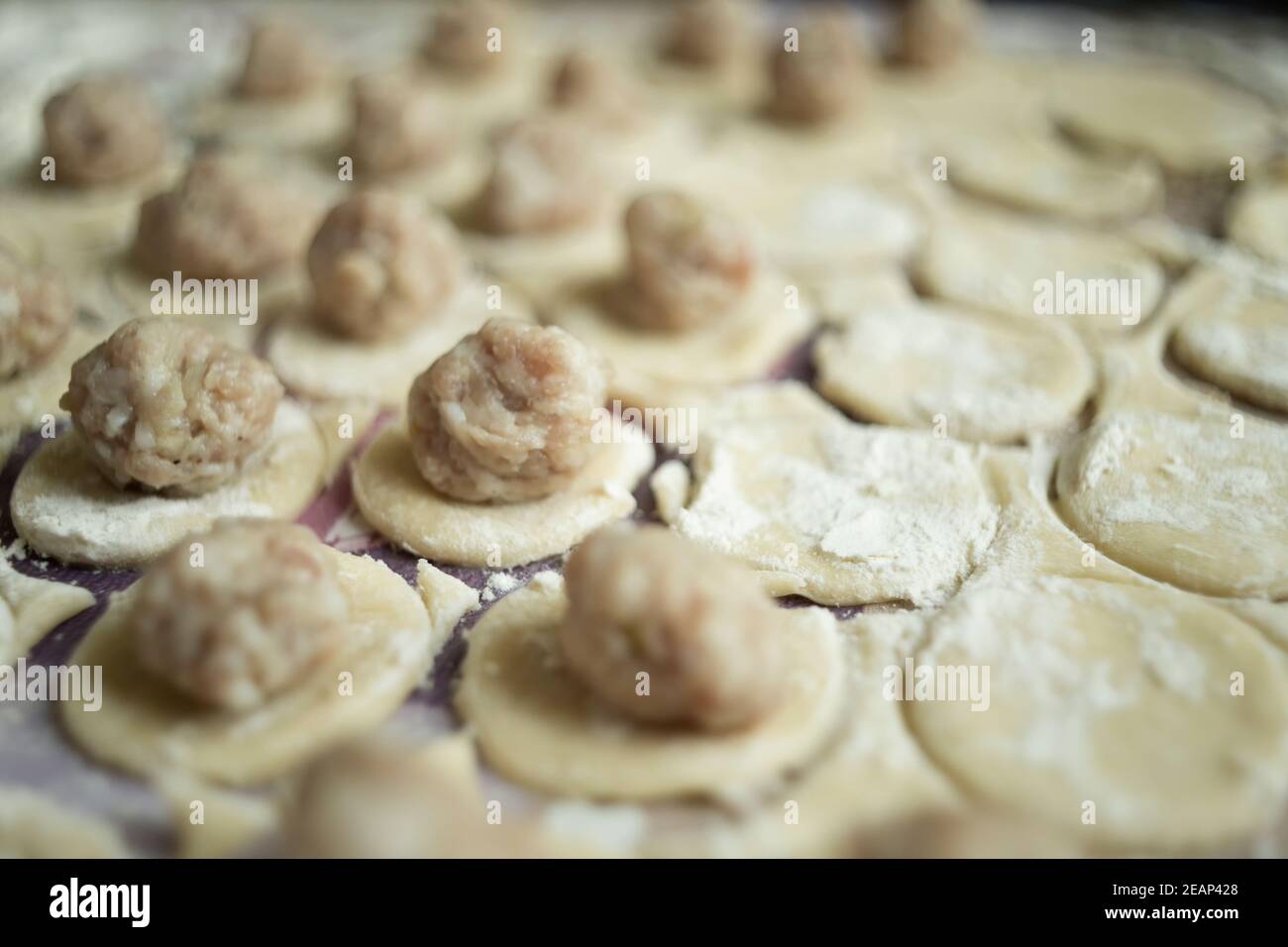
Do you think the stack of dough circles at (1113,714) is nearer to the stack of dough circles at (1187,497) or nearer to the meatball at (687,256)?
the stack of dough circles at (1187,497)

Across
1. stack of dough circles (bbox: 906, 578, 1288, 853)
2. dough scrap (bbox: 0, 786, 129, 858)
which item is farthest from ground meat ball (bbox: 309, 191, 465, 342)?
stack of dough circles (bbox: 906, 578, 1288, 853)

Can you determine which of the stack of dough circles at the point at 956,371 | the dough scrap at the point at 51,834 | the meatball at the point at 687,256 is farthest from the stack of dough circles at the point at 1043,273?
the dough scrap at the point at 51,834

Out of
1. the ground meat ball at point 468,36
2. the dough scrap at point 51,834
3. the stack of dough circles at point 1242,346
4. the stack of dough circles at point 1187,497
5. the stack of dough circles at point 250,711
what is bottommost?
the dough scrap at point 51,834

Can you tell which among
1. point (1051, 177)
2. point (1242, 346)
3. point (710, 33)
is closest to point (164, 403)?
point (1242, 346)

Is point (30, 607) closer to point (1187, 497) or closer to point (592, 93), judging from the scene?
point (1187, 497)

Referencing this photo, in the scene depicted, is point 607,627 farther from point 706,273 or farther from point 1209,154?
point 1209,154

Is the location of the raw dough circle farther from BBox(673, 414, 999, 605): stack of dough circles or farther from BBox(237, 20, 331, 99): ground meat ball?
BBox(237, 20, 331, 99): ground meat ball

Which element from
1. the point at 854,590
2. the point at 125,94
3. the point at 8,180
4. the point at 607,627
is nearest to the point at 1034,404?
the point at 854,590
